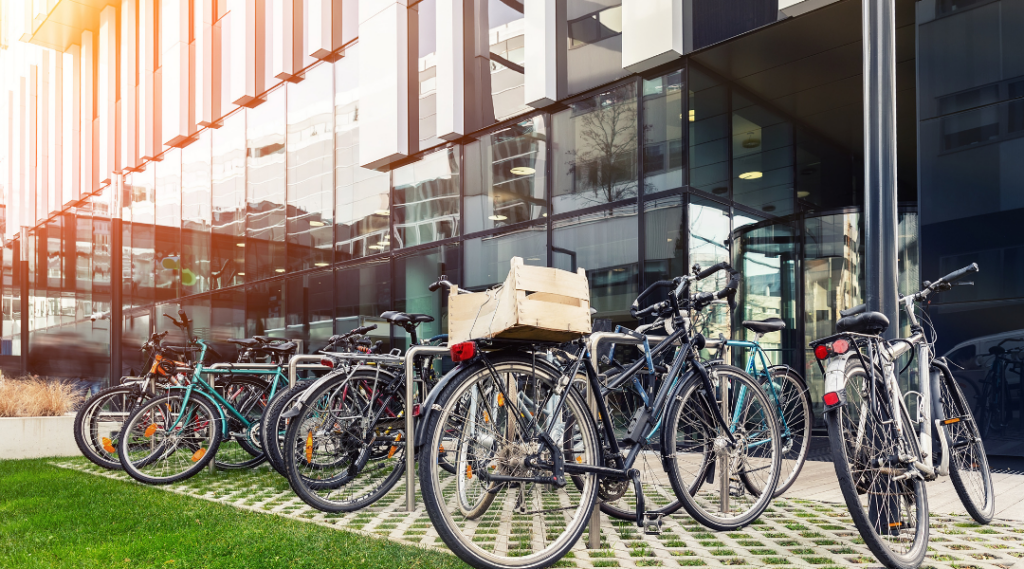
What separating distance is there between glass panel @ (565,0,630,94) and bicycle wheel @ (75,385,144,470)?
579 centimetres

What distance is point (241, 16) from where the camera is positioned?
1473 centimetres

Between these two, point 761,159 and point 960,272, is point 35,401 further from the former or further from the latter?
point 960,272

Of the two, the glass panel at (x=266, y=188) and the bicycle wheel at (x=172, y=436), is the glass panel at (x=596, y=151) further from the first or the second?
the glass panel at (x=266, y=188)

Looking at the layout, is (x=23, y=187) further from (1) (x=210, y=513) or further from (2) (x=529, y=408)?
(2) (x=529, y=408)

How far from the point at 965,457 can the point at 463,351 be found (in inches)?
115

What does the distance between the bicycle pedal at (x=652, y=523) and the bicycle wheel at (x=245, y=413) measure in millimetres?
3903

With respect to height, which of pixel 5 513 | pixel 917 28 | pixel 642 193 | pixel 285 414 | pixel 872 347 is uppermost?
pixel 917 28

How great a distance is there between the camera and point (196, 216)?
16.6 meters

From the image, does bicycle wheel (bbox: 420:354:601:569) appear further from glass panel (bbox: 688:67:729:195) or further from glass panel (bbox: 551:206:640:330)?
glass panel (bbox: 688:67:729:195)

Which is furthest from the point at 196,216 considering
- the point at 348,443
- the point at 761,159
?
the point at 348,443

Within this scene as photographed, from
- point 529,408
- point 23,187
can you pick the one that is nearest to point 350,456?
point 529,408

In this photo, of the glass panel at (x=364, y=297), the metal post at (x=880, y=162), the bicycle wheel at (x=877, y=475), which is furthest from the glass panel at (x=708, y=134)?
the glass panel at (x=364, y=297)

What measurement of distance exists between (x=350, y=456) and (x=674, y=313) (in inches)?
89.0

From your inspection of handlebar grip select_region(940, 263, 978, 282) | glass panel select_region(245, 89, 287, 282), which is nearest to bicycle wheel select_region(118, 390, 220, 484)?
handlebar grip select_region(940, 263, 978, 282)
